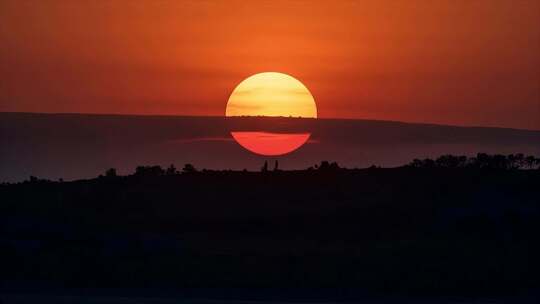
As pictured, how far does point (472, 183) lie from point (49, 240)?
11.8m

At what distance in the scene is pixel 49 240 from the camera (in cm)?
2670

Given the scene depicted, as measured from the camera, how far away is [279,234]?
28984 mm

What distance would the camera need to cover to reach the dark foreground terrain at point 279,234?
23312 millimetres

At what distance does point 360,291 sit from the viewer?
2286cm

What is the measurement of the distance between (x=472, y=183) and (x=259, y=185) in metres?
5.81

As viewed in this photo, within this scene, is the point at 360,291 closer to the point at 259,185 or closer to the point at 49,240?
the point at 49,240

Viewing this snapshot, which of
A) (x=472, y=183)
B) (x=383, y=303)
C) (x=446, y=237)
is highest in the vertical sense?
(x=472, y=183)

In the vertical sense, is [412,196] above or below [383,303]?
above

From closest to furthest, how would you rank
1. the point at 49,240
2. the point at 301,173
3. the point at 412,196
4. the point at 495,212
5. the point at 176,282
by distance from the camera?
the point at 176,282 → the point at 49,240 → the point at 495,212 → the point at 412,196 → the point at 301,173

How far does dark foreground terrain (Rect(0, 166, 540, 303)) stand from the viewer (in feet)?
76.5

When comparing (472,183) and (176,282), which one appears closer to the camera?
Result: (176,282)

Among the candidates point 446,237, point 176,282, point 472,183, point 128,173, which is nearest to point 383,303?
point 176,282

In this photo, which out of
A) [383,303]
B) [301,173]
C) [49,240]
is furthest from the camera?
[301,173]

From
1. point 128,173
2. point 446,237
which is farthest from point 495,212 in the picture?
point 128,173
